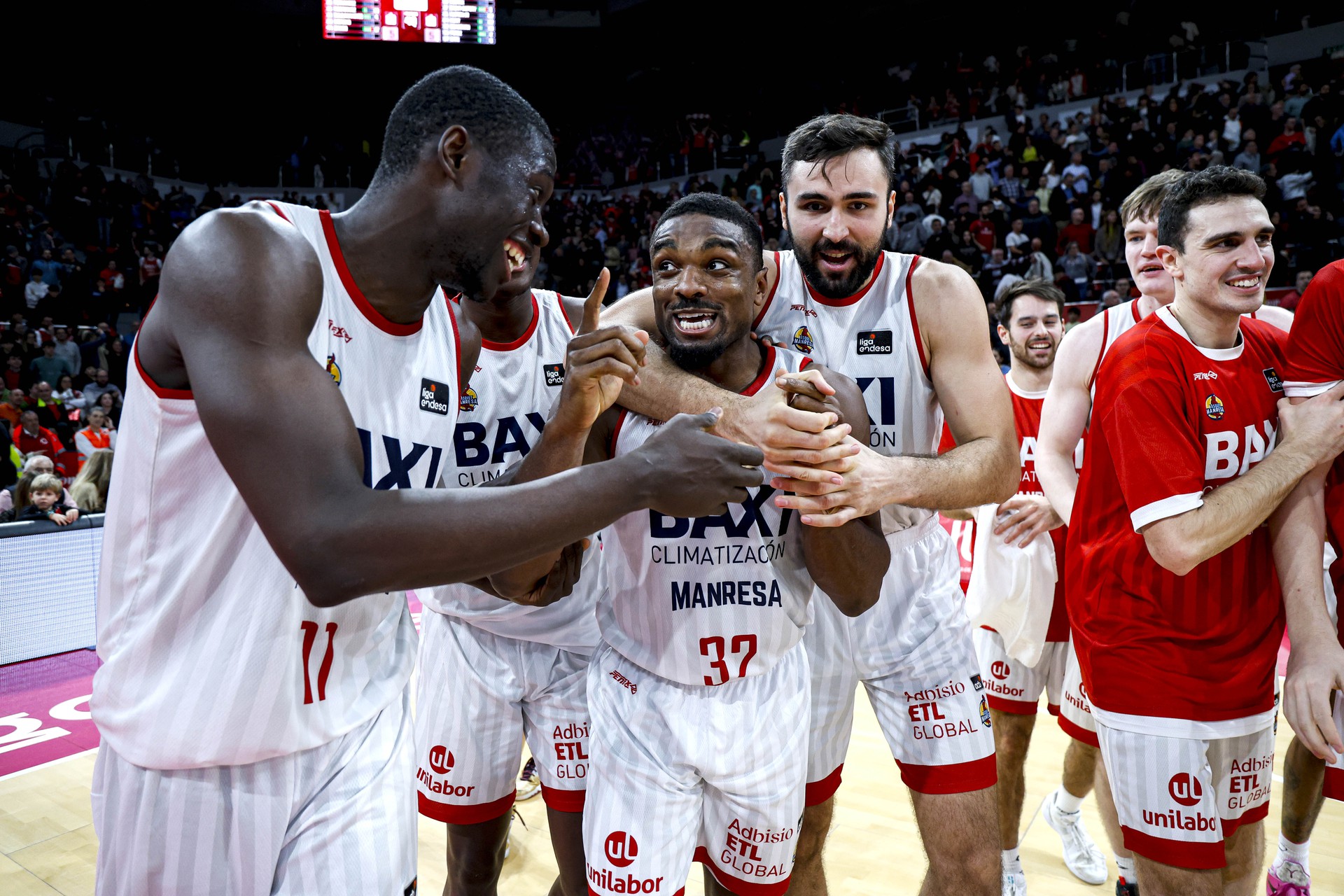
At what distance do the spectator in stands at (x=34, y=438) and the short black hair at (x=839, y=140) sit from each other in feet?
35.7

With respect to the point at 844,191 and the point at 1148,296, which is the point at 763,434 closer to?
the point at 844,191

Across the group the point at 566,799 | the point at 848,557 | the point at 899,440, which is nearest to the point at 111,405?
the point at 566,799

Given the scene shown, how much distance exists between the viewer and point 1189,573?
8.23 ft

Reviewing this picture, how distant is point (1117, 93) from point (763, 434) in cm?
1618

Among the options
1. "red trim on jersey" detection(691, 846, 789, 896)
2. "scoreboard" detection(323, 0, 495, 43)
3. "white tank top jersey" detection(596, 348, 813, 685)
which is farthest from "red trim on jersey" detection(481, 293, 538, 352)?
"scoreboard" detection(323, 0, 495, 43)

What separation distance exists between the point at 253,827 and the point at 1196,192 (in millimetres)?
2864

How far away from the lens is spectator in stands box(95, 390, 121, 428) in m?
11.5

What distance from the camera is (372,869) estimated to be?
5.54ft

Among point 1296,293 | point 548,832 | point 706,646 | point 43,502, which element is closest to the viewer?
point 706,646

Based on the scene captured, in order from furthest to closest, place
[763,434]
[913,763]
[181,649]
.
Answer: [913,763], [763,434], [181,649]

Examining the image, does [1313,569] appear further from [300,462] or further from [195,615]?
[195,615]

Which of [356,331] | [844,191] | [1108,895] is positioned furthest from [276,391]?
[1108,895]

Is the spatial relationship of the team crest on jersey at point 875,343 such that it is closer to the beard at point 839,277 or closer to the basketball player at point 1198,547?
the beard at point 839,277

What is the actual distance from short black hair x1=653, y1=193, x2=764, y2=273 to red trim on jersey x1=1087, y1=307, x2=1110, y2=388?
1608 mm
